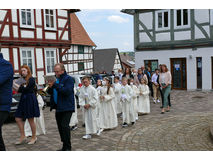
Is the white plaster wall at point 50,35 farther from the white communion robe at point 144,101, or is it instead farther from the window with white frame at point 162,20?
the white communion robe at point 144,101

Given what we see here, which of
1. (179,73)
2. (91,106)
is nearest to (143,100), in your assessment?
(91,106)

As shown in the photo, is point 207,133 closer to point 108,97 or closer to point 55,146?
point 108,97

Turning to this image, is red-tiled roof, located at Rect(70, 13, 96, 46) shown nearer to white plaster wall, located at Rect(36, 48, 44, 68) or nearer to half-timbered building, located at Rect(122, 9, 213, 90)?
white plaster wall, located at Rect(36, 48, 44, 68)

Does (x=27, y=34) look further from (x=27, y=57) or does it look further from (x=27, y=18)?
(x=27, y=57)

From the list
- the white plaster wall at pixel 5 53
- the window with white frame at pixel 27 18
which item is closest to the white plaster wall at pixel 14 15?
the window with white frame at pixel 27 18

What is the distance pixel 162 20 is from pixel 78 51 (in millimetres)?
10503

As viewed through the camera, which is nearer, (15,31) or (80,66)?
(15,31)

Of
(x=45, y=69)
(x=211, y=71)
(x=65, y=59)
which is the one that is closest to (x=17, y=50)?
(x=45, y=69)

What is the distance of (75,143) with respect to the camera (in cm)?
591

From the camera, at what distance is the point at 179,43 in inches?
662

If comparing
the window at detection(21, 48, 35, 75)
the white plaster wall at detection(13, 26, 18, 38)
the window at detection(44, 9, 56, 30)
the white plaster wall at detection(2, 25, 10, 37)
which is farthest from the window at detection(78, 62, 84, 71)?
the white plaster wall at detection(2, 25, 10, 37)

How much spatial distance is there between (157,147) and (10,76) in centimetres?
345

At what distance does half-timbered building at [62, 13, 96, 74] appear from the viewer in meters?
23.5

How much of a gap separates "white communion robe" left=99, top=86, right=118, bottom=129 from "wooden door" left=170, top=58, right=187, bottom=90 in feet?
35.6
